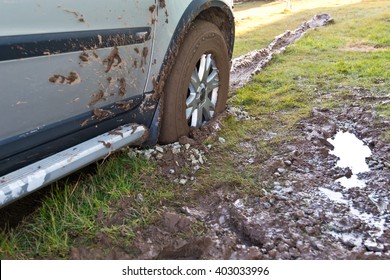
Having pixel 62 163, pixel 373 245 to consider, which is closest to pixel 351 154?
pixel 373 245

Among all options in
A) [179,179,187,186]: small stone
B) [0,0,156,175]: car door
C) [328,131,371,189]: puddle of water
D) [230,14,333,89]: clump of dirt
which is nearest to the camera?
[0,0,156,175]: car door

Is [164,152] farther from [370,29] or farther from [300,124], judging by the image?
[370,29]

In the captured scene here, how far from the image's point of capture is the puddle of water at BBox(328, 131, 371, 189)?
2.77 m

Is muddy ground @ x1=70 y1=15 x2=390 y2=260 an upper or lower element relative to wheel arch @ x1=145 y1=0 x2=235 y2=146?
lower

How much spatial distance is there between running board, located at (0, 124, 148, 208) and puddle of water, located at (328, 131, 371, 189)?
1426mm

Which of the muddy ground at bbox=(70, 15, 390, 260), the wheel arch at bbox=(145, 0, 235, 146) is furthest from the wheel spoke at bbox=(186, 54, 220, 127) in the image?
the wheel arch at bbox=(145, 0, 235, 146)

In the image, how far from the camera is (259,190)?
100 inches

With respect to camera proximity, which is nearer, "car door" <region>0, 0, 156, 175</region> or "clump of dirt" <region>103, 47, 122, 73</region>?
"car door" <region>0, 0, 156, 175</region>

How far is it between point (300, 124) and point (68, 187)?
202 cm

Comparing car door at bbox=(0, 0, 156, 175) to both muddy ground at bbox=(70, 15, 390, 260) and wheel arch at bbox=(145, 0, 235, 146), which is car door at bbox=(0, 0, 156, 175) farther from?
muddy ground at bbox=(70, 15, 390, 260)

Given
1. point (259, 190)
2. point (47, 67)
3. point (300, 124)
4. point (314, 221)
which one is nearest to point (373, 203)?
point (314, 221)

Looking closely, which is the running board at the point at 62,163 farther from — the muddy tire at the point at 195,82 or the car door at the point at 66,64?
the muddy tire at the point at 195,82

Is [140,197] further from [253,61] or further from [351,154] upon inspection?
[253,61]

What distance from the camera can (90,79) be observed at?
222 cm
